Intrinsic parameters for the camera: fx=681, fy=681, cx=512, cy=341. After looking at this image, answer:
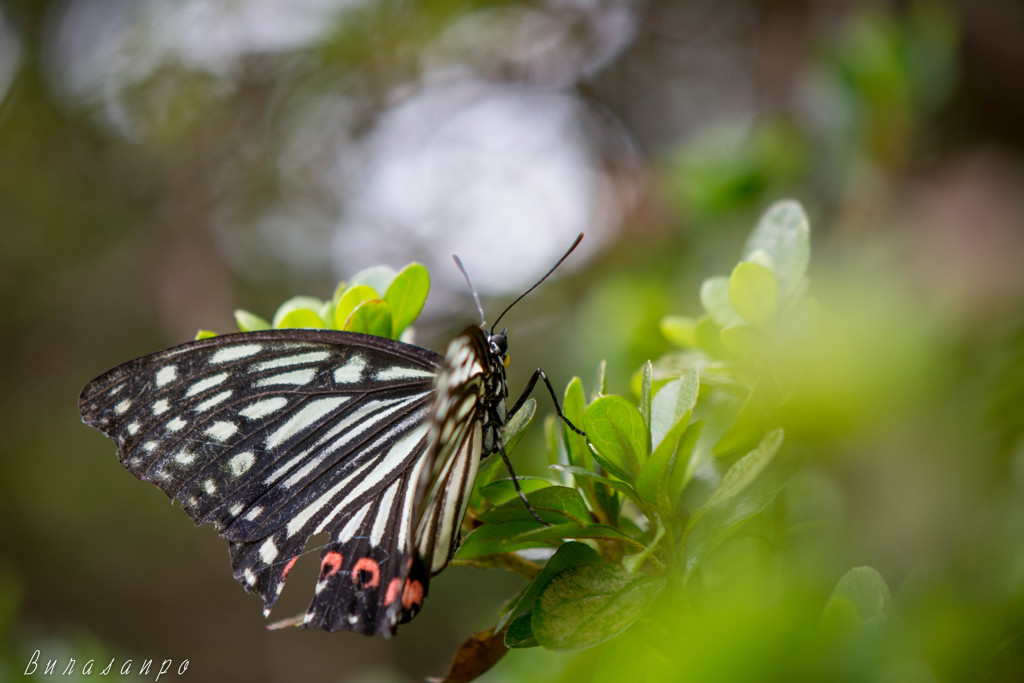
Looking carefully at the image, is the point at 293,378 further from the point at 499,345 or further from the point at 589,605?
the point at 589,605

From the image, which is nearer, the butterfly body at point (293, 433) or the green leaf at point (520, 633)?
the green leaf at point (520, 633)

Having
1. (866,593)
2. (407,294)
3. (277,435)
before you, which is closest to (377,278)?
(407,294)

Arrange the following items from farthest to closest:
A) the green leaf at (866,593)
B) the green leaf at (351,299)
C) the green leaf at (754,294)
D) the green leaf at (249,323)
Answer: the green leaf at (249,323), the green leaf at (351,299), the green leaf at (754,294), the green leaf at (866,593)

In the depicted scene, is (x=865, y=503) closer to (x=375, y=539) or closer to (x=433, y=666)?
(x=375, y=539)

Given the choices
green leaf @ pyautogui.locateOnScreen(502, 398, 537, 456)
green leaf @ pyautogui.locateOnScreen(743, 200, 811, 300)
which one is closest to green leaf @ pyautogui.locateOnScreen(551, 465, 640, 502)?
green leaf @ pyautogui.locateOnScreen(502, 398, 537, 456)

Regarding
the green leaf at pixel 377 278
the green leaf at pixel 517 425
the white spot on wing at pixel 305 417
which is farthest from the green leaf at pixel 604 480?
the white spot on wing at pixel 305 417

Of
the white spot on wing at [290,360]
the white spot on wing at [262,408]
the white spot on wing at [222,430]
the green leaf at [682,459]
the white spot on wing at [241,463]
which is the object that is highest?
the white spot on wing at [290,360]

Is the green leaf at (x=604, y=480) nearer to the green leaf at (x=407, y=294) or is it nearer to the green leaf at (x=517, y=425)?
the green leaf at (x=517, y=425)
